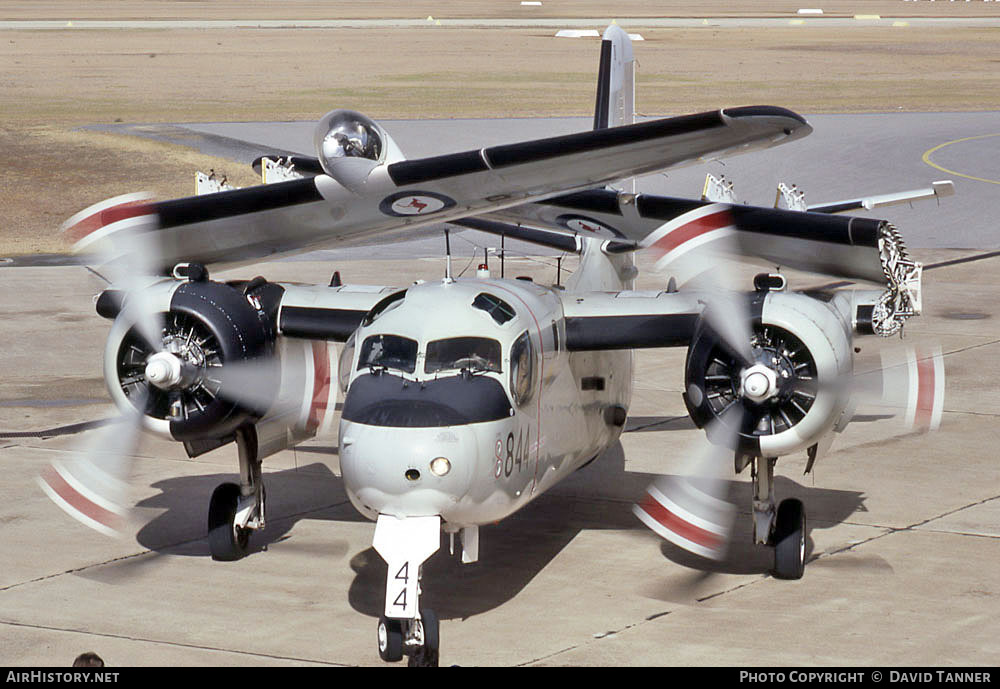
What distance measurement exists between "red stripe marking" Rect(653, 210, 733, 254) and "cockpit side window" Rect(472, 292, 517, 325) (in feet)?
5.55

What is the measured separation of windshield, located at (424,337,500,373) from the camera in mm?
12961

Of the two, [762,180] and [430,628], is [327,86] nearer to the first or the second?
[762,180]

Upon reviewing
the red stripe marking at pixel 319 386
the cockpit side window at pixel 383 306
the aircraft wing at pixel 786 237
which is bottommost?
the red stripe marking at pixel 319 386

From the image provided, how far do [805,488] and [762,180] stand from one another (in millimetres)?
29389

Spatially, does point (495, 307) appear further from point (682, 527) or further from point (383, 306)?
point (682, 527)

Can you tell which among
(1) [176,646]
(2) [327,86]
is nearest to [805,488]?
(1) [176,646]

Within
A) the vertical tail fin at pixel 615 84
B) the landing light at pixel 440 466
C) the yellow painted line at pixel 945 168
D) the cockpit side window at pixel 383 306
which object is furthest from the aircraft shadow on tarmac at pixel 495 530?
the yellow painted line at pixel 945 168

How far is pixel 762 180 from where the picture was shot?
46219 mm

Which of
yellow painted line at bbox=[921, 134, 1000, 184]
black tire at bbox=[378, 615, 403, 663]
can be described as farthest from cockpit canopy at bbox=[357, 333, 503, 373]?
yellow painted line at bbox=[921, 134, 1000, 184]

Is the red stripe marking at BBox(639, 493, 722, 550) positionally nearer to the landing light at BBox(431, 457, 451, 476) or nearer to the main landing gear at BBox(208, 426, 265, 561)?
the landing light at BBox(431, 457, 451, 476)

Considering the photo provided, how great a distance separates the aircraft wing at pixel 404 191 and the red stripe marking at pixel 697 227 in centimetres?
92

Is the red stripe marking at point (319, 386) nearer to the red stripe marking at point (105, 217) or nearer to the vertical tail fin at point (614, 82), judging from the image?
the red stripe marking at point (105, 217)

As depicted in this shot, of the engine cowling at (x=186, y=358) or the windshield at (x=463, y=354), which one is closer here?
the windshield at (x=463, y=354)

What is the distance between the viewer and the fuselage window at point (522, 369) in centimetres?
1333
